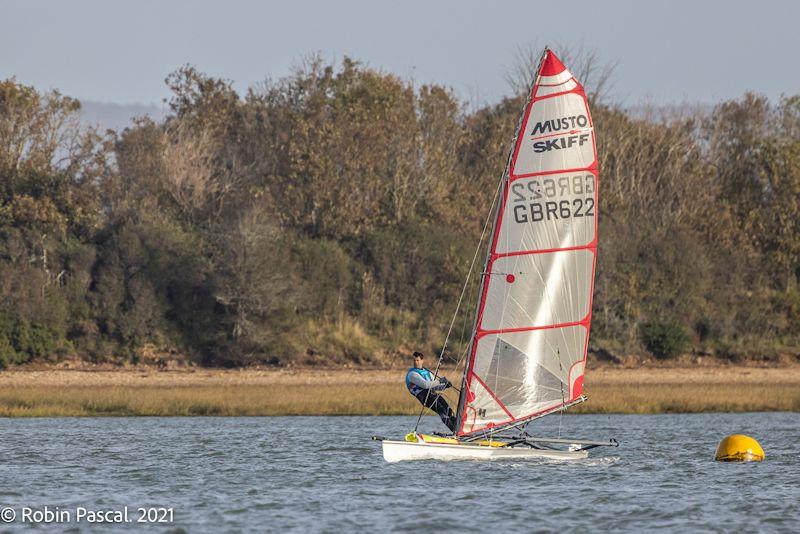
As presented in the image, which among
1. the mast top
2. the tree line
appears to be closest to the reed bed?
the tree line

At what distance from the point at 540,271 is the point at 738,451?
18.2 feet

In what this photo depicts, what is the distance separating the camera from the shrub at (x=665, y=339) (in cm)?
5384

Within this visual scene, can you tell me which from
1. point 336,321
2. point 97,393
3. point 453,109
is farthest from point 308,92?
point 97,393

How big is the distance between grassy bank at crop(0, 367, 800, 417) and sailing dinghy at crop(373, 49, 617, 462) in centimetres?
1372

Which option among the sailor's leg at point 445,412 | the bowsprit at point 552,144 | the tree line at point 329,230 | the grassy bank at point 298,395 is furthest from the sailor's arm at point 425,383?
the tree line at point 329,230

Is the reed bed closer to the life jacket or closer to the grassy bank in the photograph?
the grassy bank

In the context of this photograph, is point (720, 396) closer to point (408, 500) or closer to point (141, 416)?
point (141, 416)

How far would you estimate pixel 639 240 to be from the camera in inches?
2335

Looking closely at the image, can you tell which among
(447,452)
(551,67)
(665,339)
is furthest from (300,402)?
(665,339)

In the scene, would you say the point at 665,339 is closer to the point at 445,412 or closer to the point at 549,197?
the point at 445,412

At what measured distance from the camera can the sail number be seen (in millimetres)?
24656

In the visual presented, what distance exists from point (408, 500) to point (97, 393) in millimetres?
21812

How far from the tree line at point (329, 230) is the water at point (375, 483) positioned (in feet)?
65.4

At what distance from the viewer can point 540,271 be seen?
24938 millimetres
